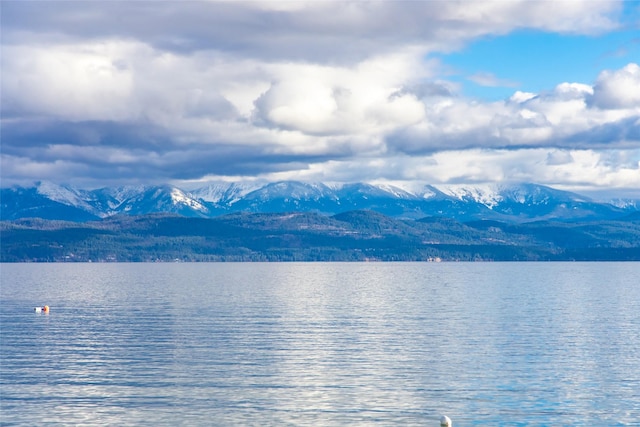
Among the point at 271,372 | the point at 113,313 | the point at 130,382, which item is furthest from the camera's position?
the point at 113,313

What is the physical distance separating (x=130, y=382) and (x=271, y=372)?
13.7 metres

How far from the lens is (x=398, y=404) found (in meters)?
68.6

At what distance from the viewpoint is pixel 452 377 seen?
263ft

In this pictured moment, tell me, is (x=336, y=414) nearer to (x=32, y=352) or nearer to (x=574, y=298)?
(x=32, y=352)

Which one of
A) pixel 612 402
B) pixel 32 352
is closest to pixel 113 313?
pixel 32 352

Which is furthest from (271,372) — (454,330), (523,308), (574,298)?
(574,298)

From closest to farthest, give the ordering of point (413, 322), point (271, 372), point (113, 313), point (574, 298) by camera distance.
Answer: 1. point (271, 372)
2. point (413, 322)
3. point (113, 313)
4. point (574, 298)

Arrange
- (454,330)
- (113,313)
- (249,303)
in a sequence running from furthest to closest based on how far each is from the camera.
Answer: (249,303) → (113,313) → (454,330)

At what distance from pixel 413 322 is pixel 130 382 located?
62705 mm

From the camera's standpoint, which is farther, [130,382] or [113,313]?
[113,313]

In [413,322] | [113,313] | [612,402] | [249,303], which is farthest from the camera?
[249,303]

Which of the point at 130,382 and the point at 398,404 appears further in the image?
the point at 130,382

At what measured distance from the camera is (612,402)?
69562 mm

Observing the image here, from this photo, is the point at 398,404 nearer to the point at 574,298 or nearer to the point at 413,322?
the point at 413,322
